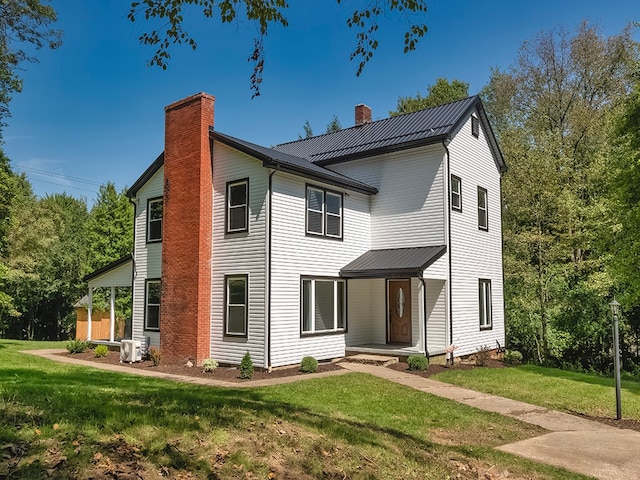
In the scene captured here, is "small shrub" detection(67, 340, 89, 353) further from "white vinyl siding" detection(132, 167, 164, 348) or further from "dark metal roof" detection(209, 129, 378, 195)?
"dark metal roof" detection(209, 129, 378, 195)

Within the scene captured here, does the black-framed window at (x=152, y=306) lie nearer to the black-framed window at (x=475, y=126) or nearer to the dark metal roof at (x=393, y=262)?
the dark metal roof at (x=393, y=262)

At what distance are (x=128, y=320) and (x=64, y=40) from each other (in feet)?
51.1

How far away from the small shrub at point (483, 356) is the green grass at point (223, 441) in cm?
842

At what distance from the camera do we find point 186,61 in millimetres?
8109

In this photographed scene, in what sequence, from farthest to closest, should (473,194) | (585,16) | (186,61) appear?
(585,16) → (473,194) → (186,61)

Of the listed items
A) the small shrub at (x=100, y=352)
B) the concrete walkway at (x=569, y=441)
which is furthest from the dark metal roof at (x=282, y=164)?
the small shrub at (x=100, y=352)

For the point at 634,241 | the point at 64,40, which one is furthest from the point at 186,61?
the point at 634,241

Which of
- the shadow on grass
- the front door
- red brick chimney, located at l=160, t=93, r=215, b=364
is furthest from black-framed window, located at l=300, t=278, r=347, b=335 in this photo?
the shadow on grass

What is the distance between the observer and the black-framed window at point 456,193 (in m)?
17.0

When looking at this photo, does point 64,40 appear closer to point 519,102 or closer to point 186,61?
point 186,61

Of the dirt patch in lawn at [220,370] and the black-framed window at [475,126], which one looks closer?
the dirt patch in lawn at [220,370]

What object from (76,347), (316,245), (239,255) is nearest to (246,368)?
(239,255)

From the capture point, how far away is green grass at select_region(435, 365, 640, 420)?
439 inches

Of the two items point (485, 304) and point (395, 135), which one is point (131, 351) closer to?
point (395, 135)
